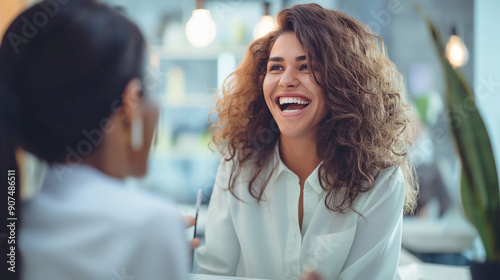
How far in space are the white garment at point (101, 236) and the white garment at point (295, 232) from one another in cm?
77

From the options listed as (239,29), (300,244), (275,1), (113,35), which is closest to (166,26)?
(239,29)

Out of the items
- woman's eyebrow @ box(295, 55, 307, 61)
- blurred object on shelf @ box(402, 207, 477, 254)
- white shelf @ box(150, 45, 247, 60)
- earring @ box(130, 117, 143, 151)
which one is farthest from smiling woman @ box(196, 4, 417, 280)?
white shelf @ box(150, 45, 247, 60)

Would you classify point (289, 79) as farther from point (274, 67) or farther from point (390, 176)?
point (390, 176)

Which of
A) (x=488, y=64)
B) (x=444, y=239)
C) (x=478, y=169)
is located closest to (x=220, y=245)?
(x=478, y=169)

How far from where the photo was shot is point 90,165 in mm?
662

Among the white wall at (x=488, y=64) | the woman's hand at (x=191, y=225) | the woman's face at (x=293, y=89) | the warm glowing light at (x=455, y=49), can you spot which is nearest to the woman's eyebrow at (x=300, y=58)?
the woman's face at (x=293, y=89)

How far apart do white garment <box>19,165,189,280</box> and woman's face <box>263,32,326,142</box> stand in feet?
2.52

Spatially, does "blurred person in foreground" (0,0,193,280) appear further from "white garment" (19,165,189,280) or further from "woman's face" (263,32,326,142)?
"woman's face" (263,32,326,142)

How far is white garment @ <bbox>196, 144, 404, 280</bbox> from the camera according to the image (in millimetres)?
1287

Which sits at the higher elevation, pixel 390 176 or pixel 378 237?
pixel 390 176

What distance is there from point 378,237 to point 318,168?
0.28m

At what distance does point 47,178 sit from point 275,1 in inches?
134

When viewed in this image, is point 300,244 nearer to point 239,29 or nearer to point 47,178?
point 47,178

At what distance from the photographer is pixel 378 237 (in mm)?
1280
